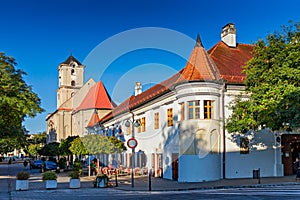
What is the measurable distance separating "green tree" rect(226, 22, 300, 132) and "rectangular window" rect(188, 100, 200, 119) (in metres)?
2.37

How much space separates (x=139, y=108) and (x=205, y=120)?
10.8 m

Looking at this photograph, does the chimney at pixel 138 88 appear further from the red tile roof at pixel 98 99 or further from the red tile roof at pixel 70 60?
the red tile roof at pixel 70 60

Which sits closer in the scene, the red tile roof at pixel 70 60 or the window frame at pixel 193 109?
the window frame at pixel 193 109

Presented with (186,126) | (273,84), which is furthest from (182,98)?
(273,84)

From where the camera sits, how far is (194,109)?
2431cm

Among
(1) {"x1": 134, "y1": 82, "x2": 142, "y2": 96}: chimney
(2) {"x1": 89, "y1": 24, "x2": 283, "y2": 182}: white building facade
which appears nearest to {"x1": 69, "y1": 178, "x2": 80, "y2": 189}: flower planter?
(2) {"x1": 89, "y1": 24, "x2": 283, "y2": 182}: white building facade

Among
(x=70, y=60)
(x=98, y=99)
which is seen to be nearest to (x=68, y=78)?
(x=70, y=60)

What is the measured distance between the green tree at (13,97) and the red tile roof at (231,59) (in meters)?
15.0

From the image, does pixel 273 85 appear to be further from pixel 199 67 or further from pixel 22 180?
pixel 22 180

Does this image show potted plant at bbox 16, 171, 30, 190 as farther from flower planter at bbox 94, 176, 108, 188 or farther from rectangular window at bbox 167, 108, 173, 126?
rectangular window at bbox 167, 108, 173, 126

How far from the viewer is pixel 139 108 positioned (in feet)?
111

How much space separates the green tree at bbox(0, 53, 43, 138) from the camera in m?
27.5

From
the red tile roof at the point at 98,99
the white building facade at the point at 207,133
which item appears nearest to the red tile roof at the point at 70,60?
the red tile roof at the point at 98,99

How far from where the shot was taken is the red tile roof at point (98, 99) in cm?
6800
